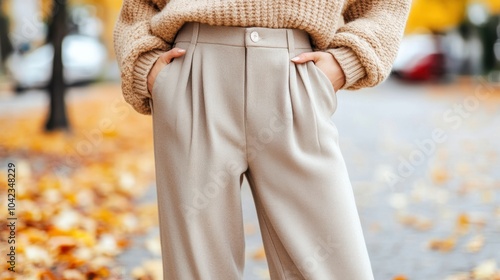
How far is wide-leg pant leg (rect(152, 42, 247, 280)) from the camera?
196 centimetres

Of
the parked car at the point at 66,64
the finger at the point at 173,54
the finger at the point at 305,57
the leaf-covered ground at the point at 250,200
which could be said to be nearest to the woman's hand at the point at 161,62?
the finger at the point at 173,54

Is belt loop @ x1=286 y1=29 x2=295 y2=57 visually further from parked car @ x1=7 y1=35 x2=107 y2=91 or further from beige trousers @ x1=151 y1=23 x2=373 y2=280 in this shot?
parked car @ x1=7 y1=35 x2=107 y2=91

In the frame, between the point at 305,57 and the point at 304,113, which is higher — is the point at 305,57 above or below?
above

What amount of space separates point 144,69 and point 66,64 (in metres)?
20.8

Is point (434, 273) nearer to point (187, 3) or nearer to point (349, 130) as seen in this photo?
point (187, 3)

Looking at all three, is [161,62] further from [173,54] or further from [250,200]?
[250,200]

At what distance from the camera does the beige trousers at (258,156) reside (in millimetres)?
1939

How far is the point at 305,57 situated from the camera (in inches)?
77.3

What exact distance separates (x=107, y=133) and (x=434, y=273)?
7.31m

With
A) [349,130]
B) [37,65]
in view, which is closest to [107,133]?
[349,130]

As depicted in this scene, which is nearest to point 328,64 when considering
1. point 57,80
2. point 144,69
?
point 144,69

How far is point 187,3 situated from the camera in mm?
2035

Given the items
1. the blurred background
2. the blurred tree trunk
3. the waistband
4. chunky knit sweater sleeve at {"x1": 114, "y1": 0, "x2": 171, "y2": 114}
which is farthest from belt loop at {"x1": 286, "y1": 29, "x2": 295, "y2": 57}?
the blurred tree trunk

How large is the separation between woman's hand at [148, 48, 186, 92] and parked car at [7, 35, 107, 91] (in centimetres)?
1509
